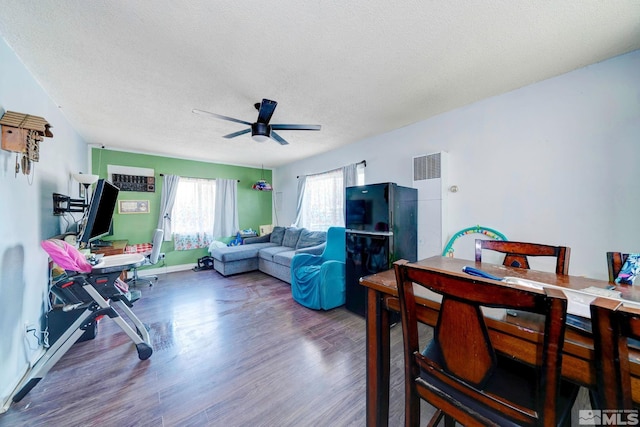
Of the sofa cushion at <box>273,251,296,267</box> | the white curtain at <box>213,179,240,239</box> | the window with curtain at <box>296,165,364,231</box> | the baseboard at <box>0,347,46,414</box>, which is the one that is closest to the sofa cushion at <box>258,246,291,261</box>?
the sofa cushion at <box>273,251,296,267</box>

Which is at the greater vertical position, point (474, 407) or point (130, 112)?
point (130, 112)

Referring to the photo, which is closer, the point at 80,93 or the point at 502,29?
the point at 502,29

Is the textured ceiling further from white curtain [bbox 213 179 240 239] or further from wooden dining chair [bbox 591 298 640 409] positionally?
white curtain [bbox 213 179 240 239]

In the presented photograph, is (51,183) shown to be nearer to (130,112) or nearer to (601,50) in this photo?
(130,112)

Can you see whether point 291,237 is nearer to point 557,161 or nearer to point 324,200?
point 324,200

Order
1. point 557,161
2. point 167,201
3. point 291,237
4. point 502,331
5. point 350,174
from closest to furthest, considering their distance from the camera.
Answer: point 502,331 → point 557,161 → point 350,174 → point 167,201 → point 291,237

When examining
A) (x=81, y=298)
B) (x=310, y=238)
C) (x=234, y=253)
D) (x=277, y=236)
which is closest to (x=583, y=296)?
(x=81, y=298)

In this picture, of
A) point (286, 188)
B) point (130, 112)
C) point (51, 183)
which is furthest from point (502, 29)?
point (286, 188)

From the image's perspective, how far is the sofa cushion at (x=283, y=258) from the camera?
13.0ft

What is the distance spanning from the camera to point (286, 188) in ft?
19.2

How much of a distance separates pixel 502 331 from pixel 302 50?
203 centimetres

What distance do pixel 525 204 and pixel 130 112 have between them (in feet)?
14.8

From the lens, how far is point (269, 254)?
4.48 meters

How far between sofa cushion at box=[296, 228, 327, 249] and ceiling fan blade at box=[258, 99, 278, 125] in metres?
2.46
